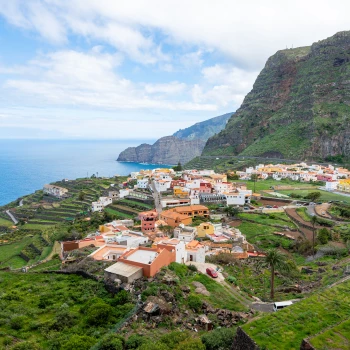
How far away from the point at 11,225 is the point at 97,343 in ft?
162

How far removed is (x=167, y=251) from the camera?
2044 cm

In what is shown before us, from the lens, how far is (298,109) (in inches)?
4400

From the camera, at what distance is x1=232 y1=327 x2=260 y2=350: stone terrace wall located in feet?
34.9

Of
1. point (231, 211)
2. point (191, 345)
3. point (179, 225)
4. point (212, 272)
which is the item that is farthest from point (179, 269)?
point (231, 211)

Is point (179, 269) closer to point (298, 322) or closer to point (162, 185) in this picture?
point (298, 322)

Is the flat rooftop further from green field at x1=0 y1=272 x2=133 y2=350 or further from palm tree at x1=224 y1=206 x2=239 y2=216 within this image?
palm tree at x1=224 y1=206 x2=239 y2=216

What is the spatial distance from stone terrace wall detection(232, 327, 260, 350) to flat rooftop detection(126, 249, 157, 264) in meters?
8.02

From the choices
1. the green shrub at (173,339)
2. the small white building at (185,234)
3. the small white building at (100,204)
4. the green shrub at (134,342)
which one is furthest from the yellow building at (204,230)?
the green shrub at (134,342)

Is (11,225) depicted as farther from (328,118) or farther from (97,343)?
(328,118)

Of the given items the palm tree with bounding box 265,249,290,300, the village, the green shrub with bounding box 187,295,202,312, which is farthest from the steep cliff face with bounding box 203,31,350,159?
the green shrub with bounding box 187,295,202,312

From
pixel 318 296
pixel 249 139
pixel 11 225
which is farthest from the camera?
pixel 249 139

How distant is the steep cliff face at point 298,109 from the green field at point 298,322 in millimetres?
89144

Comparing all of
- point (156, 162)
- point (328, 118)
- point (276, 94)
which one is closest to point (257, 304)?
point (328, 118)

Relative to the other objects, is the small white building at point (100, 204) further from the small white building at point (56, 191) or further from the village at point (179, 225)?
the small white building at point (56, 191)
